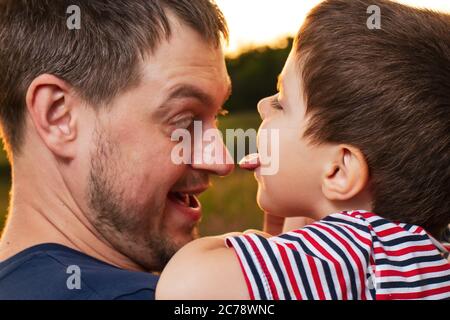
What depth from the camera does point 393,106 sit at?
5.23ft

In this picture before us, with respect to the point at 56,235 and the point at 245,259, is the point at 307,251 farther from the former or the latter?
the point at 56,235

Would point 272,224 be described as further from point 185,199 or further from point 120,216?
point 120,216

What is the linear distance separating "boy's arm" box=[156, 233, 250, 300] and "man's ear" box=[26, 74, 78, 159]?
0.48 meters

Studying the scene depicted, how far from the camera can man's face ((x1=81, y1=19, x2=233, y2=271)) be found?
1.73 meters

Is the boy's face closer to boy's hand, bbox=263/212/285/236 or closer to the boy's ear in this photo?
the boy's ear

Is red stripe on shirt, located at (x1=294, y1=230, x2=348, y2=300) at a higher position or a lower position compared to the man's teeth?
lower

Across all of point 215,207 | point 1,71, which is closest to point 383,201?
point 1,71

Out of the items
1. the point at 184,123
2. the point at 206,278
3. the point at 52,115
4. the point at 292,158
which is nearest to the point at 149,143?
the point at 184,123

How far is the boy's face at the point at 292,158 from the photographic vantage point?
1679 mm

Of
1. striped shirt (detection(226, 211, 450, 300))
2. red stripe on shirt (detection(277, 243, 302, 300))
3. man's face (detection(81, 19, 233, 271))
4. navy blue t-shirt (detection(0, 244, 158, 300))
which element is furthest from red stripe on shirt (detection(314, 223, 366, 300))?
man's face (detection(81, 19, 233, 271))

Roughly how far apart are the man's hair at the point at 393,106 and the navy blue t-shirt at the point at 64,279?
1.80 feet

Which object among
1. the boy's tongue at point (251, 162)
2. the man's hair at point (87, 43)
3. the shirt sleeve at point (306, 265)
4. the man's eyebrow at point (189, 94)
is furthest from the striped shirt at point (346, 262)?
the man's hair at point (87, 43)

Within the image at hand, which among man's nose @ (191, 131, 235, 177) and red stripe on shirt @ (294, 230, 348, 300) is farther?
man's nose @ (191, 131, 235, 177)

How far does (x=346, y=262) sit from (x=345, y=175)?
0.95ft
